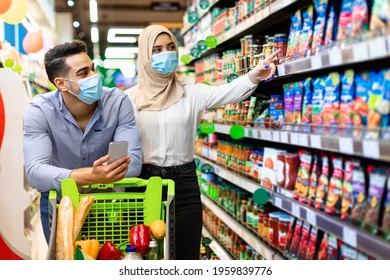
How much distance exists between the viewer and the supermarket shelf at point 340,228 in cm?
207

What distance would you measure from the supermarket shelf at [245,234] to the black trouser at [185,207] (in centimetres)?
44

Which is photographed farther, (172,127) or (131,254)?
(172,127)

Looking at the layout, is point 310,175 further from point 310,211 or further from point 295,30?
point 295,30

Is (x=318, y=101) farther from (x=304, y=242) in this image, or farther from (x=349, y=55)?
(x=304, y=242)

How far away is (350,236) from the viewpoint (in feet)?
7.41

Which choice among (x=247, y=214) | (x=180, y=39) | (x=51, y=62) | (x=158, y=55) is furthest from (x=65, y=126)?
(x=180, y=39)

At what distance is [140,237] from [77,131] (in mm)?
695

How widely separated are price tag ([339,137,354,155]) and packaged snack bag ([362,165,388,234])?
5.1 inches

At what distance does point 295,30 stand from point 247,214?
1436 mm

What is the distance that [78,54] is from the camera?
299cm


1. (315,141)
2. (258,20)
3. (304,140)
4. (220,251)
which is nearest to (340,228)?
(315,141)

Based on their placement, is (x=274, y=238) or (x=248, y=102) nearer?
(x=274, y=238)

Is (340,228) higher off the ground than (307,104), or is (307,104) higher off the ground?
(307,104)

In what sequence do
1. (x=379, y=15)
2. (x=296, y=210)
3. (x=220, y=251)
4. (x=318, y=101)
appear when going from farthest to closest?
(x=220, y=251)
(x=296, y=210)
(x=318, y=101)
(x=379, y=15)
